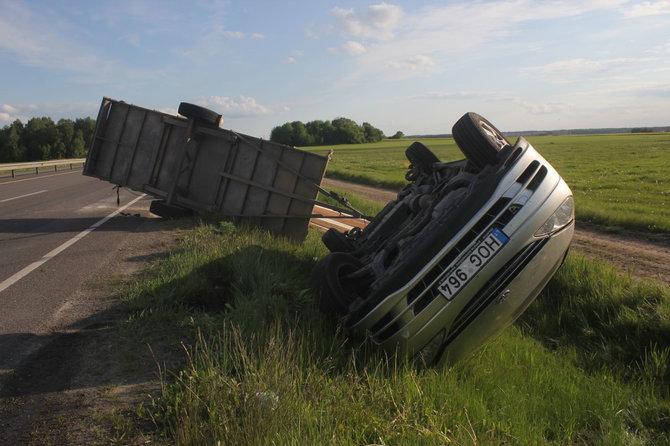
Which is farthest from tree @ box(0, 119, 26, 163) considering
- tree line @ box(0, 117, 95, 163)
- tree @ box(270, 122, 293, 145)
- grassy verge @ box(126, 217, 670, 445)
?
grassy verge @ box(126, 217, 670, 445)

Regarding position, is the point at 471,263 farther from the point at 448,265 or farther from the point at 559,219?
the point at 559,219

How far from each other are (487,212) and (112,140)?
8.80 m

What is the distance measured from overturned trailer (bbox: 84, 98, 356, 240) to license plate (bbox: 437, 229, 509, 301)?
5503 millimetres

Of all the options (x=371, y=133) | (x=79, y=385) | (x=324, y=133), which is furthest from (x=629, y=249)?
(x=371, y=133)

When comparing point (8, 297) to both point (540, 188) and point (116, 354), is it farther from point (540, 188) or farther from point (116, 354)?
point (540, 188)

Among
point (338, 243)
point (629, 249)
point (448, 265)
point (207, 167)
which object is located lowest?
point (338, 243)

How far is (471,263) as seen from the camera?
3311 mm

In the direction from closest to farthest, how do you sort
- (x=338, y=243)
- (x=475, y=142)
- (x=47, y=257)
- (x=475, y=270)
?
(x=475, y=270) → (x=475, y=142) → (x=338, y=243) → (x=47, y=257)

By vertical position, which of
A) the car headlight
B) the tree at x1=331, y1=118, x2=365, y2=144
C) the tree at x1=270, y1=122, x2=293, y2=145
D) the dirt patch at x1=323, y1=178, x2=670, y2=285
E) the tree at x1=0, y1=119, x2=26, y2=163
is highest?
the tree at x1=331, y1=118, x2=365, y2=144

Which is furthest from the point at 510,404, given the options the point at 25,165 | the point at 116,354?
the point at 25,165

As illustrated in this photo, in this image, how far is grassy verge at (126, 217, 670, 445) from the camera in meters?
2.63

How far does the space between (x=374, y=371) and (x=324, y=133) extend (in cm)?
9613

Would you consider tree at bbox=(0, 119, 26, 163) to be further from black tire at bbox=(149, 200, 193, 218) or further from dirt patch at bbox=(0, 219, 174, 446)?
dirt patch at bbox=(0, 219, 174, 446)

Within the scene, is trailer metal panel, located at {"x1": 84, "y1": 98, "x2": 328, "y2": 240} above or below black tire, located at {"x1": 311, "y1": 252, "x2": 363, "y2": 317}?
above
